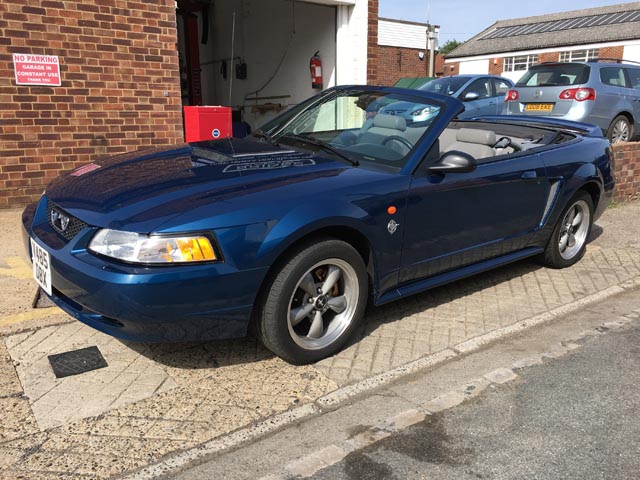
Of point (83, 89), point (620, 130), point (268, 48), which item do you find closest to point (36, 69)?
point (83, 89)

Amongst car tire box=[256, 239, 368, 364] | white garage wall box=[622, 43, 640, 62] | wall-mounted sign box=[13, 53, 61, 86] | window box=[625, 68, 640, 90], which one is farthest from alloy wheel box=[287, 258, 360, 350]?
white garage wall box=[622, 43, 640, 62]

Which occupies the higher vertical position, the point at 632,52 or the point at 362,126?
the point at 632,52

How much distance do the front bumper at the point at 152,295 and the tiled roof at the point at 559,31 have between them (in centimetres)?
3439

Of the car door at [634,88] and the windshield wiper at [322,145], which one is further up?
the car door at [634,88]

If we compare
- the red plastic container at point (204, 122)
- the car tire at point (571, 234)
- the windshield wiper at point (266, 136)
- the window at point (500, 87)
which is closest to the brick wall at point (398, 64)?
the window at point (500, 87)

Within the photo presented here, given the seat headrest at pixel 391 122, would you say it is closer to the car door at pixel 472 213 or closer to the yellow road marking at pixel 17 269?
the car door at pixel 472 213

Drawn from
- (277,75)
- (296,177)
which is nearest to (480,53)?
(277,75)

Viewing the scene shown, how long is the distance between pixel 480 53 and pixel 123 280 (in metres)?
41.6

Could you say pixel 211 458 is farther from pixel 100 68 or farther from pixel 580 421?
pixel 100 68

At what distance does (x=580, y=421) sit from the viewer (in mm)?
2812

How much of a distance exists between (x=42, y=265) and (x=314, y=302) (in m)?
1.47

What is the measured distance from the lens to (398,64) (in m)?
29.9

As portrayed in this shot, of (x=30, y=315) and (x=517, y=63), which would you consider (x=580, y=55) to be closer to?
(x=517, y=63)

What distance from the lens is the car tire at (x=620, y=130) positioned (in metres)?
10.2
